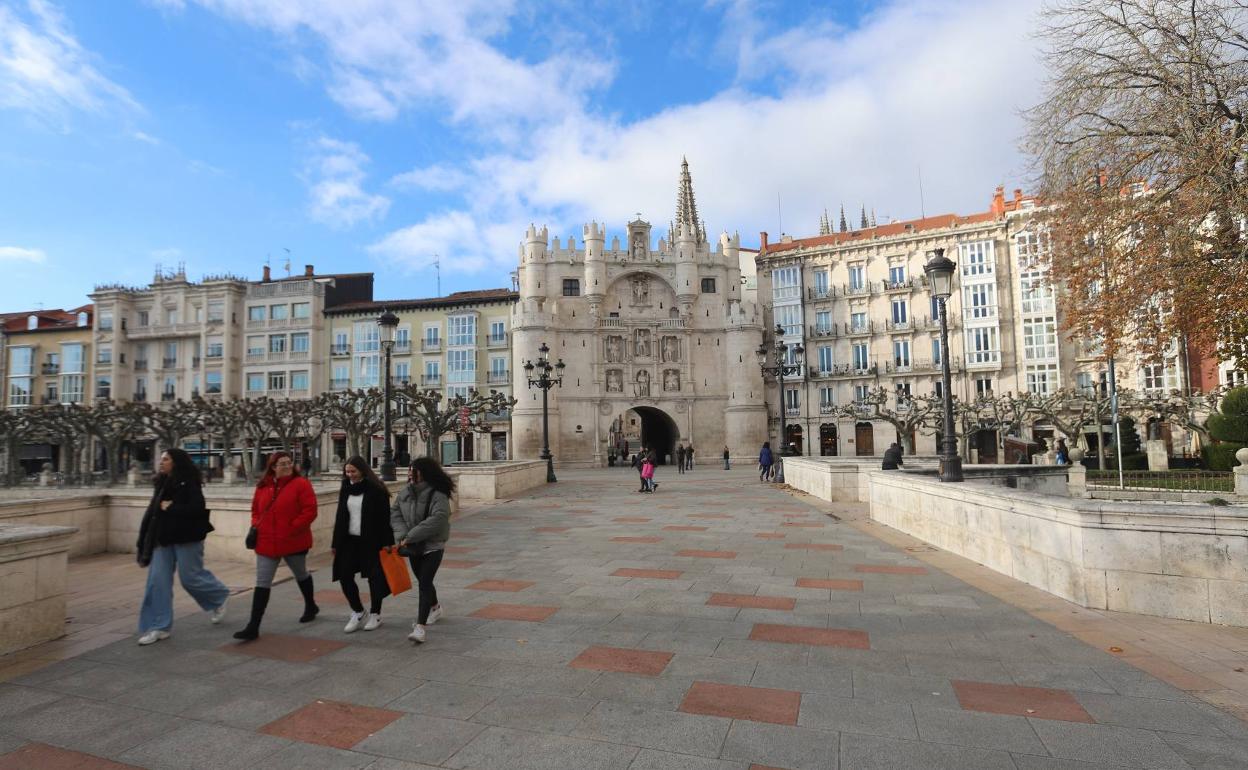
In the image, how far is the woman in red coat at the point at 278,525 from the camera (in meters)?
5.71

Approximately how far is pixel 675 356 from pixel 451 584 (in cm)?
4445

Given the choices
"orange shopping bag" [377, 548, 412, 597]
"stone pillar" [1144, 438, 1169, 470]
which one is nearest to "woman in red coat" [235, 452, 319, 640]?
"orange shopping bag" [377, 548, 412, 597]

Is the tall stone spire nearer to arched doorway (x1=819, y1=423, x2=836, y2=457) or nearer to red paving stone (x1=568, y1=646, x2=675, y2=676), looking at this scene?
arched doorway (x1=819, y1=423, x2=836, y2=457)

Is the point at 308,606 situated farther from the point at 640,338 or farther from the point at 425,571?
the point at 640,338

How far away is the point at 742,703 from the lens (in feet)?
13.7

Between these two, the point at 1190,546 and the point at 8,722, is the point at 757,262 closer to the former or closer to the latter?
the point at 1190,546

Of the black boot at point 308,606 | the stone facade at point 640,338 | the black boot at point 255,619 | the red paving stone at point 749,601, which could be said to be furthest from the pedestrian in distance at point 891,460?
the stone facade at point 640,338

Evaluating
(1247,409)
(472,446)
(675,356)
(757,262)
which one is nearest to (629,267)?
Answer: (675,356)

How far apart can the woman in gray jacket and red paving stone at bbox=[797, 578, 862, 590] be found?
432cm

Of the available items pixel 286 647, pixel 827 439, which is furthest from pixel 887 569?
pixel 827 439

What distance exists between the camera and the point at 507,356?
52188 millimetres

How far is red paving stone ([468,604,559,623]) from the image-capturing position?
20.6 feet

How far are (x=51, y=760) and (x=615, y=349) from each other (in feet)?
157

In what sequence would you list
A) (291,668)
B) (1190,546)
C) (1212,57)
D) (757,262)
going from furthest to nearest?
(757,262) < (1212,57) < (1190,546) < (291,668)
